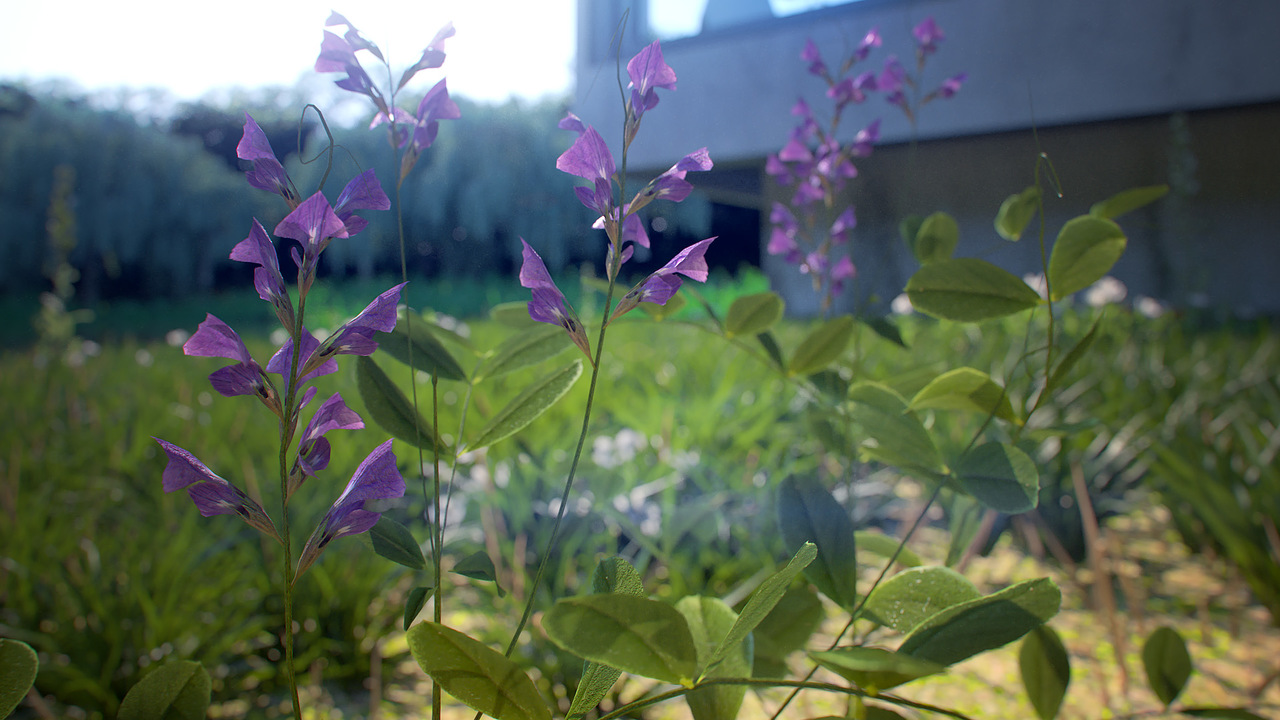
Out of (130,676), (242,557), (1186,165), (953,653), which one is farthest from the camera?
(1186,165)

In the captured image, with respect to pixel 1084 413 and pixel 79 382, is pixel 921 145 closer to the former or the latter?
pixel 1084 413

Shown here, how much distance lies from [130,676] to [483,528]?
15.7 inches

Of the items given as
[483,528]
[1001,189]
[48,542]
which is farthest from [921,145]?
[48,542]

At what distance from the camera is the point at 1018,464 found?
0.26 metres

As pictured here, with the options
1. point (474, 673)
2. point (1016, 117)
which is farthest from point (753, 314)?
point (1016, 117)

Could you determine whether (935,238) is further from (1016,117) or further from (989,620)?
(1016,117)

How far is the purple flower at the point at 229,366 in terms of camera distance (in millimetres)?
174

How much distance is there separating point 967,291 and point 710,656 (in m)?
0.17

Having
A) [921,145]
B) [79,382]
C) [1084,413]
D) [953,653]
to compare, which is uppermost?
[921,145]

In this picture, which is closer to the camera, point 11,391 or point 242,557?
point 242,557

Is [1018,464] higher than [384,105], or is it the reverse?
[384,105]

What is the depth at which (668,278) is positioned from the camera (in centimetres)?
20

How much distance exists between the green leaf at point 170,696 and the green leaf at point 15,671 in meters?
0.03

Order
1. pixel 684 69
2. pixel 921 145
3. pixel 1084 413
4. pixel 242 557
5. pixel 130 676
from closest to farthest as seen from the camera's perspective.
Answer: pixel 130 676 → pixel 242 557 → pixel 1084 413 → pixel 921 145 → pixel 684 69
